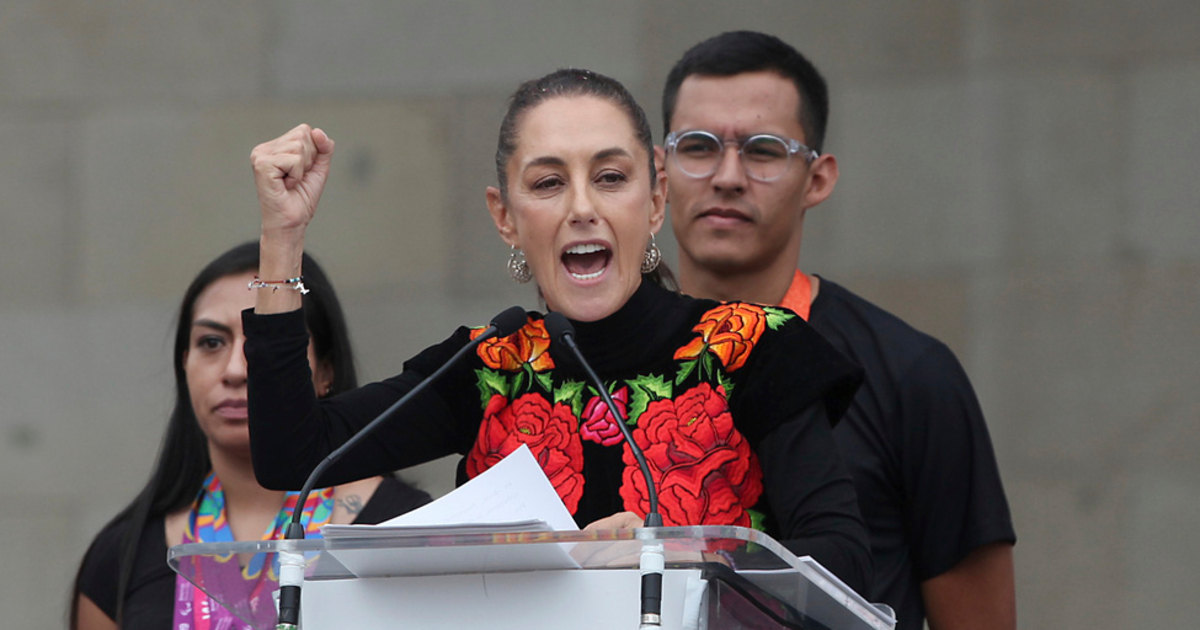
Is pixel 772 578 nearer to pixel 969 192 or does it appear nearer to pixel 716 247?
pixel 716 247

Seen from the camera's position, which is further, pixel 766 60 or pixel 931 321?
pixel 931 321

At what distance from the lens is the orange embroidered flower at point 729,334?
237 centimetres

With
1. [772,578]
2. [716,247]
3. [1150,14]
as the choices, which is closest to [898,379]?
[716,247]

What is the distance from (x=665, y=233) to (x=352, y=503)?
202 cm

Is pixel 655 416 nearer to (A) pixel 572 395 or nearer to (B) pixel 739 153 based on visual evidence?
(A) pixel 572 395

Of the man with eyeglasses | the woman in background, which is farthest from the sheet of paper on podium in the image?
the woman in background

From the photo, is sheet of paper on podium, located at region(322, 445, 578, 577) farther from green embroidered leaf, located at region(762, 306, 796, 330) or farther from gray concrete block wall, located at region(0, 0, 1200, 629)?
gray concrete block wall, located at region(0, 0, 1200, 629)

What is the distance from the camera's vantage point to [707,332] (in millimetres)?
2420

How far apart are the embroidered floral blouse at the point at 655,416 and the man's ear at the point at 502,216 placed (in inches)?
6.2

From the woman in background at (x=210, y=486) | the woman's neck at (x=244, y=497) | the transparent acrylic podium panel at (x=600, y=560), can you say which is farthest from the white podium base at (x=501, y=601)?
the woman's neck at (x=244, y=497)

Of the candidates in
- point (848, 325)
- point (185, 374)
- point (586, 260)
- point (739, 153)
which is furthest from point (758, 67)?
point (185, 374)

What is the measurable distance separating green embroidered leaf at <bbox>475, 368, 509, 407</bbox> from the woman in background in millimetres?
1022

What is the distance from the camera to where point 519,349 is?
97.9 inches

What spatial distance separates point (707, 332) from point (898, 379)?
1.02 meters
